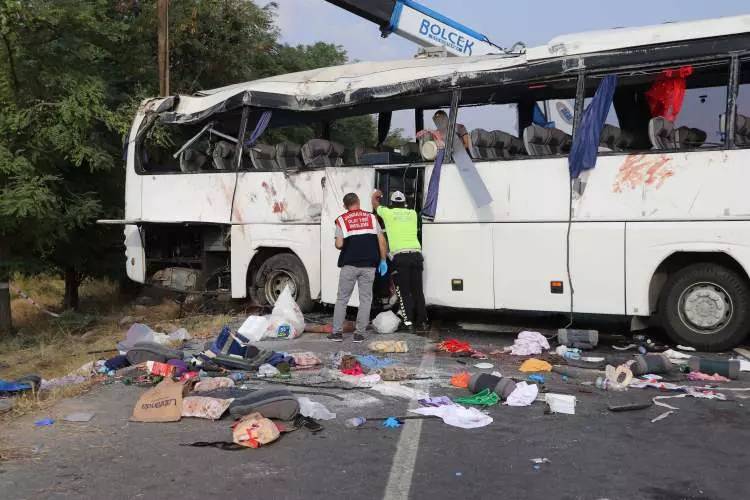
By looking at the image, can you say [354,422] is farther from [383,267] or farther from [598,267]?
[383,267]

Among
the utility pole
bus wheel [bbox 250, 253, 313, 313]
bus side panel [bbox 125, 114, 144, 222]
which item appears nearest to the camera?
bus wheel [bbox 250, 253, 313, 313]

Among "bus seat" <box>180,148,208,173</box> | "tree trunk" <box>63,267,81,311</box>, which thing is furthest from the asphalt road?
"tree trunk" <box>63,267,81,311</box>

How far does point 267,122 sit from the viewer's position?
11281mm

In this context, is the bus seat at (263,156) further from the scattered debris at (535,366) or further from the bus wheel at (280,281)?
the scattered debris at (535,366)

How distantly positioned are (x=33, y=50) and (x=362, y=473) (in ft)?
39.8

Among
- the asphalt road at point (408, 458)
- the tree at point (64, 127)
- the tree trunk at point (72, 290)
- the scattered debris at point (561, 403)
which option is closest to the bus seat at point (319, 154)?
the tree at point (64, 127)

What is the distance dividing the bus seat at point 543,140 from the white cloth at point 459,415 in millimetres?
3875

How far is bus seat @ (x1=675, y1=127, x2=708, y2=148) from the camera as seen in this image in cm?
803

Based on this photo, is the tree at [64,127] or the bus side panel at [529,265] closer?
the bus side panel at [529,265]

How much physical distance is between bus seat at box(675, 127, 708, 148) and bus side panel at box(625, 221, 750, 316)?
2.64 feet

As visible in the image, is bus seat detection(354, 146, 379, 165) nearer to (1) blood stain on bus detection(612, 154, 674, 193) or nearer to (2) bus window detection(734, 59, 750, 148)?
(1) blood stain on bus detection(612, 154, 674, 193)

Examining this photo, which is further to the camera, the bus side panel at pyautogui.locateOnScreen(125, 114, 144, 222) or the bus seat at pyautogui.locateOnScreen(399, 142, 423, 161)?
the bus side panel at pyautogui.locateOnScreen(125, 114, 144, 222)

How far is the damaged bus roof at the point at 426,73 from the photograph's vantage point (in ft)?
26.4

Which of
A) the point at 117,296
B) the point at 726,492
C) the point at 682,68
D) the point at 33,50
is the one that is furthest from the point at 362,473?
the point at 117,296
